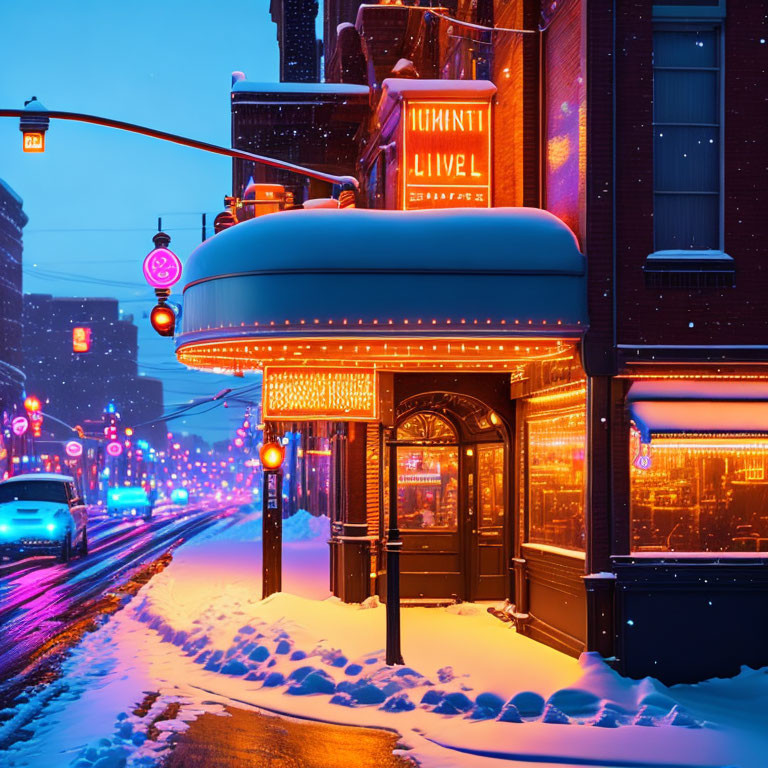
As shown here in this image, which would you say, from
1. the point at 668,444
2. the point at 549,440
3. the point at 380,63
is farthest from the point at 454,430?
the point at 380,63

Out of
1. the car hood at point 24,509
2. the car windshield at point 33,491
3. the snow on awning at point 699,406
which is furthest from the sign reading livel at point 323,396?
the car windshield at point 33,491

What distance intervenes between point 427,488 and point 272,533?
2.84 m

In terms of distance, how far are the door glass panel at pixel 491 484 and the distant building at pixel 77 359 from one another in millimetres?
103472

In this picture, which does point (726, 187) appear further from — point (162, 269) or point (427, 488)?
point (162, 269)

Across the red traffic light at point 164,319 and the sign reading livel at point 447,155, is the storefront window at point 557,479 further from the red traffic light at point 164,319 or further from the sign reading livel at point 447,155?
the red traffic light at point 164,319

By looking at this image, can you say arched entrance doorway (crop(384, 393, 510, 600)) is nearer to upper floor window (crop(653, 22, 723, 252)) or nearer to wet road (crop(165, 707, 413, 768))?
upper floor window (crop(653, 22, 723, 252))

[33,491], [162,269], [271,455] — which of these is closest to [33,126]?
[162,269]

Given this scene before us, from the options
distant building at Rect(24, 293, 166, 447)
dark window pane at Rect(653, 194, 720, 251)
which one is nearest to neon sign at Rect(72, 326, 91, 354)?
dark window pane at Rect(653, 194, 720, 251)

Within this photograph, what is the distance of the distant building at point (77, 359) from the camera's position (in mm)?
125250

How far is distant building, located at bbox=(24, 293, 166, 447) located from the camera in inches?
4931

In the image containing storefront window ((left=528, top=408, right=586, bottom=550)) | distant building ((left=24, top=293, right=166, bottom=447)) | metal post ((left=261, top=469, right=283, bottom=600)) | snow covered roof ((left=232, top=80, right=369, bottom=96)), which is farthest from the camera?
distant building ((left=24, top=293, right=166, bottom=447))

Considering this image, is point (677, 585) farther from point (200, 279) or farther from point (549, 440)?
point (200, 279)

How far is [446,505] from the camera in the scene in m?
17.8

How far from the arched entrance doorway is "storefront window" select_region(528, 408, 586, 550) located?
2560 millimetres
